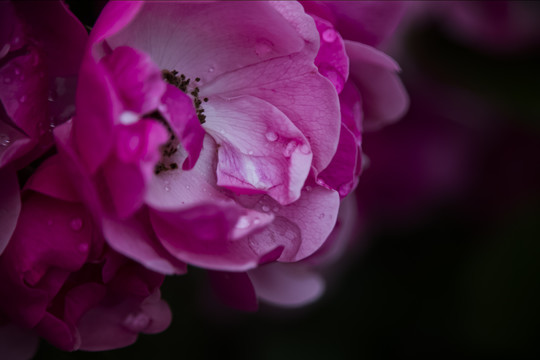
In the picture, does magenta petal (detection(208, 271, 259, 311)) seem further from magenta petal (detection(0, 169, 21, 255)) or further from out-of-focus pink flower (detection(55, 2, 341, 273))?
magenta petal (detection(0, 169, 21, 255))

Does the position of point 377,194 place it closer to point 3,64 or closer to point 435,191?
point 435,191

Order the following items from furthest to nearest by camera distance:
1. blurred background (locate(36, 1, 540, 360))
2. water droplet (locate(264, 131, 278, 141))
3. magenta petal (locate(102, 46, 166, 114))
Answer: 1. blurred background (locate(36, 1, 540, 360))
2. water droplet (locate(264, 131, 278, 141))
3. magenta petal (locate(102, 46, 166, 114))

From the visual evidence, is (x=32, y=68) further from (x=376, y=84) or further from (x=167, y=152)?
(x=376, y=84)

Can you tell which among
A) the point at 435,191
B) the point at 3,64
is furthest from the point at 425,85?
the point at 3,64

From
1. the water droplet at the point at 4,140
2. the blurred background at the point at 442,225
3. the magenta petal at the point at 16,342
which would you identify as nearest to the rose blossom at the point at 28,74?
the water droplet at the point at 4,140

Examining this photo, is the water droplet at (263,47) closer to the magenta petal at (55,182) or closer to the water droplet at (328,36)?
the water droplet at (328,36)

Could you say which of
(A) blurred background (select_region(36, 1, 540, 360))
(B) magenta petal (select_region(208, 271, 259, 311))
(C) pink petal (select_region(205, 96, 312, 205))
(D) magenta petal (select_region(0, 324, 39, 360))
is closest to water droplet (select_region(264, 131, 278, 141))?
(C) pink petal (select_region(205, 96, 312, 205))
